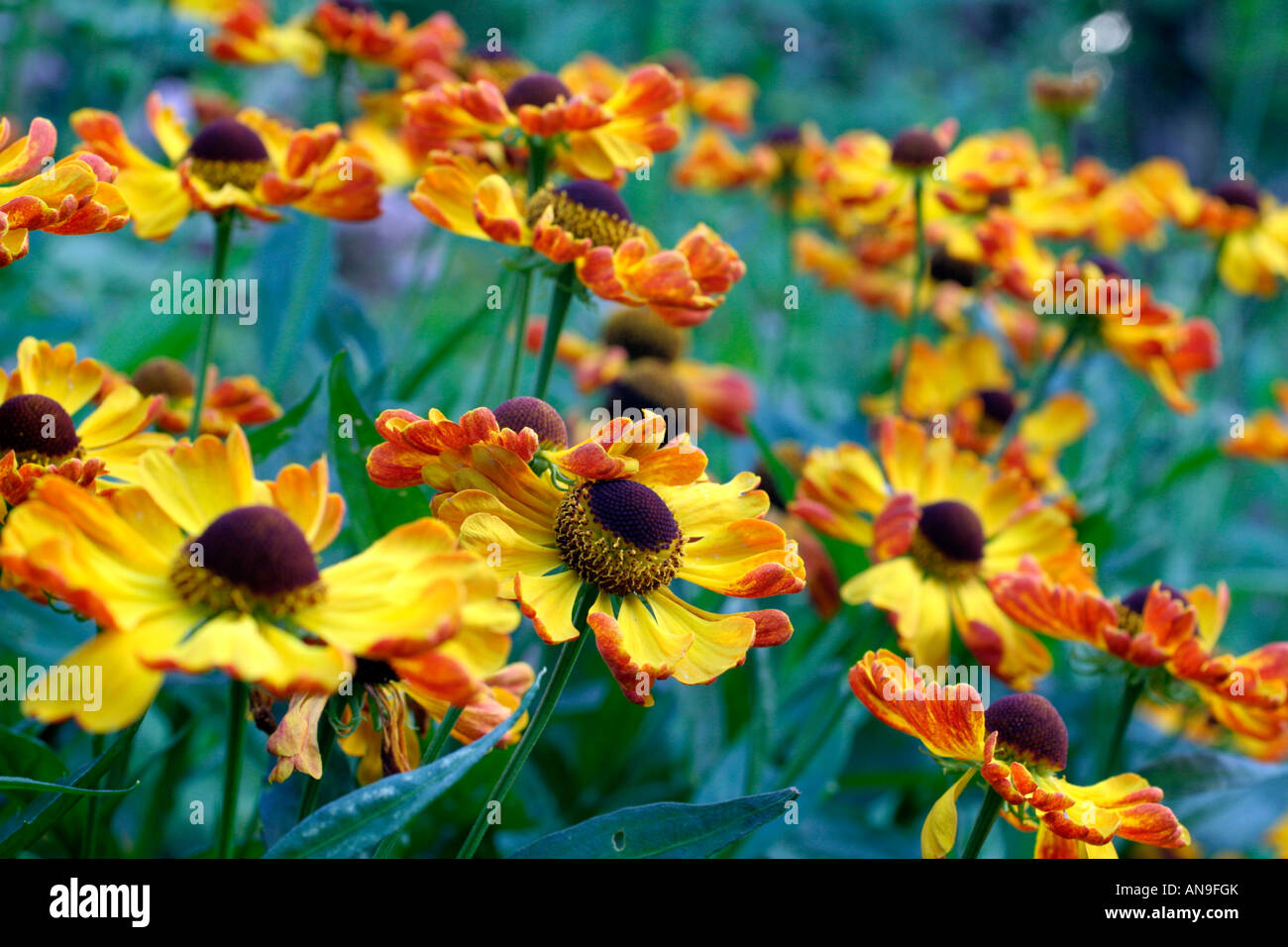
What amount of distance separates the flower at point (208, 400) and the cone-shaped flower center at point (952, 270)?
1.29m

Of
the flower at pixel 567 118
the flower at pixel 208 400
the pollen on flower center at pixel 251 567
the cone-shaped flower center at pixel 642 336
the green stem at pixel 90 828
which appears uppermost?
the flower at pixel 567 118

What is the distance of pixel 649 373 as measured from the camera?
1.77 meters

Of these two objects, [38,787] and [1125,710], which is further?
[1125,710]

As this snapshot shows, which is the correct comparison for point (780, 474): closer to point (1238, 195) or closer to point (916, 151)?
point (916, 151)

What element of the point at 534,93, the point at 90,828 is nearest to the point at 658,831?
the point at 90,828

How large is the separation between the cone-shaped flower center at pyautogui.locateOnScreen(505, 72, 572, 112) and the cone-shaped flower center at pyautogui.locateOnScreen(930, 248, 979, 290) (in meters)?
0.98

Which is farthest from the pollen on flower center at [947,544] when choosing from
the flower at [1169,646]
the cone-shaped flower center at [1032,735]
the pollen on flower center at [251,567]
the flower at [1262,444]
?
the flower at [1262,444]

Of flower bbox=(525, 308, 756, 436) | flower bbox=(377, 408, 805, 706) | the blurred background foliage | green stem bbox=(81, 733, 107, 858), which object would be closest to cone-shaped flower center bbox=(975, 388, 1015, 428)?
the blurred background foliage

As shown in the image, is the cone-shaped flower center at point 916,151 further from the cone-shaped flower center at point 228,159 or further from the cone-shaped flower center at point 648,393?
the cone-shaped flower center at point 228,159

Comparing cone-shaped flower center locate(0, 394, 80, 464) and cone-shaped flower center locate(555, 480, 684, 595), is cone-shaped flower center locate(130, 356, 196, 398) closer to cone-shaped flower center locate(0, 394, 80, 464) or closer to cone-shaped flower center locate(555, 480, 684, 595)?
cone-shaped flower center locate(0, 394, 80, 464)

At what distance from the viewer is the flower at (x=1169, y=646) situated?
42.7 inches

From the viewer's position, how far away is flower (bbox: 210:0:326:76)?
1.65m

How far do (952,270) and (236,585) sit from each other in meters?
1.67

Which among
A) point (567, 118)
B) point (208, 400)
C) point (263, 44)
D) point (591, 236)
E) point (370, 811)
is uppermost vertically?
point (263, 44)
